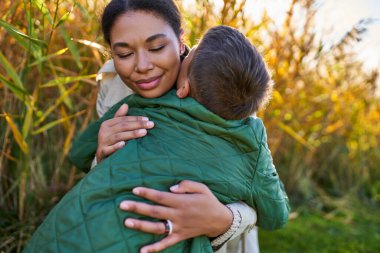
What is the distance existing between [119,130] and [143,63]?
25 cm

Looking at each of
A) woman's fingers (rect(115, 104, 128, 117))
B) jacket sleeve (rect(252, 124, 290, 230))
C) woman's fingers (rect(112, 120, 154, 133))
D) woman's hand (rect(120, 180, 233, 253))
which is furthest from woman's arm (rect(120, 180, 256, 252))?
woman's fingers (rect(115, 104, 128, 117))

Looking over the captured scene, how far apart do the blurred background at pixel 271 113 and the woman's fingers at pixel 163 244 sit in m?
0.94

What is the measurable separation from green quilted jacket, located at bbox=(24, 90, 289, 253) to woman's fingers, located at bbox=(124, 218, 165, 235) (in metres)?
0.03

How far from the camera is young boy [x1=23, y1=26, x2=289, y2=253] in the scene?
1.96m

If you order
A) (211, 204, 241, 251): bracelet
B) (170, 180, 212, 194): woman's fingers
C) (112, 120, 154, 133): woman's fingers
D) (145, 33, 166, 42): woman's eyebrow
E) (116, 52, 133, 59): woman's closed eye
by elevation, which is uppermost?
(145, 33, 166, 42): woman's eyebrow

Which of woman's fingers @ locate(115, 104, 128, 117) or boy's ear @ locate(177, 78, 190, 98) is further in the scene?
woman's fingers @ locate(115, 104, 128, 117)

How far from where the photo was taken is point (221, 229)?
2141 mm

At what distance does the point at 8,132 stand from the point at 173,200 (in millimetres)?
1404

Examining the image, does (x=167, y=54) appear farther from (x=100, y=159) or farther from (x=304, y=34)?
(x=304, y=34)

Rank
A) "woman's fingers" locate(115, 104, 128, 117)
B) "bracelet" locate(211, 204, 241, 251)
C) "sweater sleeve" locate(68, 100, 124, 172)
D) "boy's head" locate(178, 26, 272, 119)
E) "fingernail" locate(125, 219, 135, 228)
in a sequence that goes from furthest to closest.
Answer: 1. "sweater sleeve" locate(68, 100, 124, 172)
2. "woman's fingers" locate(115, 104, 128, 117)
3. "bracelet" locate(211, 204, 241, 251)
4. "boy's head" locate(178, 26, 272, 119)
5. "fingernail" locate(125, 219, 135, 228)

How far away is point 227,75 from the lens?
205 cm

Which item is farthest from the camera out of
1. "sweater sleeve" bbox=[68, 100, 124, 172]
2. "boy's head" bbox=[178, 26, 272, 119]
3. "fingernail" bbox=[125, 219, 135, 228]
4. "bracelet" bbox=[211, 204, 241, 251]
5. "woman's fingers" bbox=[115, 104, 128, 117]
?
"sweater sleeve" bbox=[68, 100, 124, 172]

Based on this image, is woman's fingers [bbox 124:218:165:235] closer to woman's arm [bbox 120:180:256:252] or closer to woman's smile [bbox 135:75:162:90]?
woman's arm [bbox 120:180:256:252]

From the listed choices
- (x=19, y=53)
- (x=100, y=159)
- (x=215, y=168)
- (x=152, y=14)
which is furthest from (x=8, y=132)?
(x=215, y=168)
